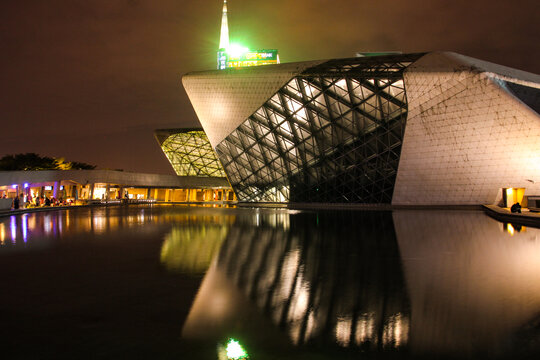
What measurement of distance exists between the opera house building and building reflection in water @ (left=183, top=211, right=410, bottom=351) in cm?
1992

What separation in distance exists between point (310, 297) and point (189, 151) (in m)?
69.7

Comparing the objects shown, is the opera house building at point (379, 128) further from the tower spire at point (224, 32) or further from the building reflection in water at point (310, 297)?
the tower spire at point (224, 32)

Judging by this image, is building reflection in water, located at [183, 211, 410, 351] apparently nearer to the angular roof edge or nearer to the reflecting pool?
the reflecting pool

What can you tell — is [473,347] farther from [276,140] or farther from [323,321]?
[276,140]

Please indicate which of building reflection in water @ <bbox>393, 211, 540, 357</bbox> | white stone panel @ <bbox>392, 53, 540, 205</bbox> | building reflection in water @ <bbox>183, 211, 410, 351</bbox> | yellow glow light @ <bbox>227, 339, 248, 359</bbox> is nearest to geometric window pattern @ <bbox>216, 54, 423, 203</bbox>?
white stone panel @ <bbox>392, 53, 540, 205</bbox>

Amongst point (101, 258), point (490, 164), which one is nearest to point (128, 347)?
point (101, 258)

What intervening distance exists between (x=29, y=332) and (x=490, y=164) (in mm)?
28869

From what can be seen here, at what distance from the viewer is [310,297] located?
5.13m

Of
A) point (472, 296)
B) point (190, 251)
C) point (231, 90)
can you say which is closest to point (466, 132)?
point (231, 90)

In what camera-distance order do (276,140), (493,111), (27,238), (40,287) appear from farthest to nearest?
(276,140) → (493,111) → (27,238) → (40,287)

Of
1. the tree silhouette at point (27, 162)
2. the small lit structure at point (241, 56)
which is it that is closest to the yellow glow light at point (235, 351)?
the tree silhouette at point (27, 162)

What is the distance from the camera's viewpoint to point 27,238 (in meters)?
12.1

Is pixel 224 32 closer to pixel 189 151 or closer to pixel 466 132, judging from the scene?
pixel 189 151

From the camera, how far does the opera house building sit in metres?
24.5
